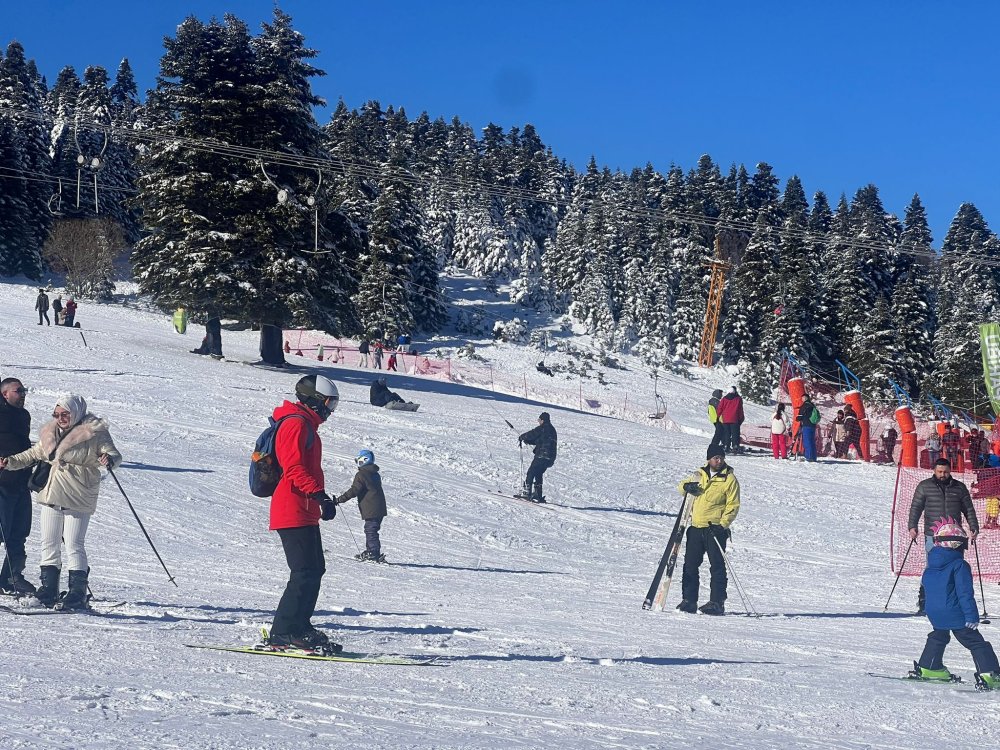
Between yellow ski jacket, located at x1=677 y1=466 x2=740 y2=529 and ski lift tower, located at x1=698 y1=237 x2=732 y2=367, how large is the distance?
66.3 meters

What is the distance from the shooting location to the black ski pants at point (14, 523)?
820 centimetres

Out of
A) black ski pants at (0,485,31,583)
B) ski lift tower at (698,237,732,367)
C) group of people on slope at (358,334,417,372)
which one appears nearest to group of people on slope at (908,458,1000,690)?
black ski pants at (0,485,31,583)

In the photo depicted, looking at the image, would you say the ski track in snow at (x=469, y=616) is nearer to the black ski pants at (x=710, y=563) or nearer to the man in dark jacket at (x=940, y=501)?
the black ski pants at (x=710, y=563)

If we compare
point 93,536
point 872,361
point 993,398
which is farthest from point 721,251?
point 93,536

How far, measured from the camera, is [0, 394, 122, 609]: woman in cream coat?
Result: 796cm

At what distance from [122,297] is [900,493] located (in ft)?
184

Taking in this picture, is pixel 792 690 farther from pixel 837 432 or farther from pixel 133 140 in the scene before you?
pixel 133 140

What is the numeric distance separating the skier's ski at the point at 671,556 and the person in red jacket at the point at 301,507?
5.29 meters

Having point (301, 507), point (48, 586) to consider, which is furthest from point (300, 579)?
point (48, 586)

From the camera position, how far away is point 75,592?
8.00 m

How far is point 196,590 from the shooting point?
31.9 feet

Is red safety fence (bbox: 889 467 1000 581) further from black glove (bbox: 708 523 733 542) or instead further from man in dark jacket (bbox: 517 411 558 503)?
man in dark jacket (bbox: 517 411 558 503)

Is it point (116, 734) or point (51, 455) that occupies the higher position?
point (51, 455)

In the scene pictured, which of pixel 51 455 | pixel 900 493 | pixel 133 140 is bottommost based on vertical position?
pixel 900 493
